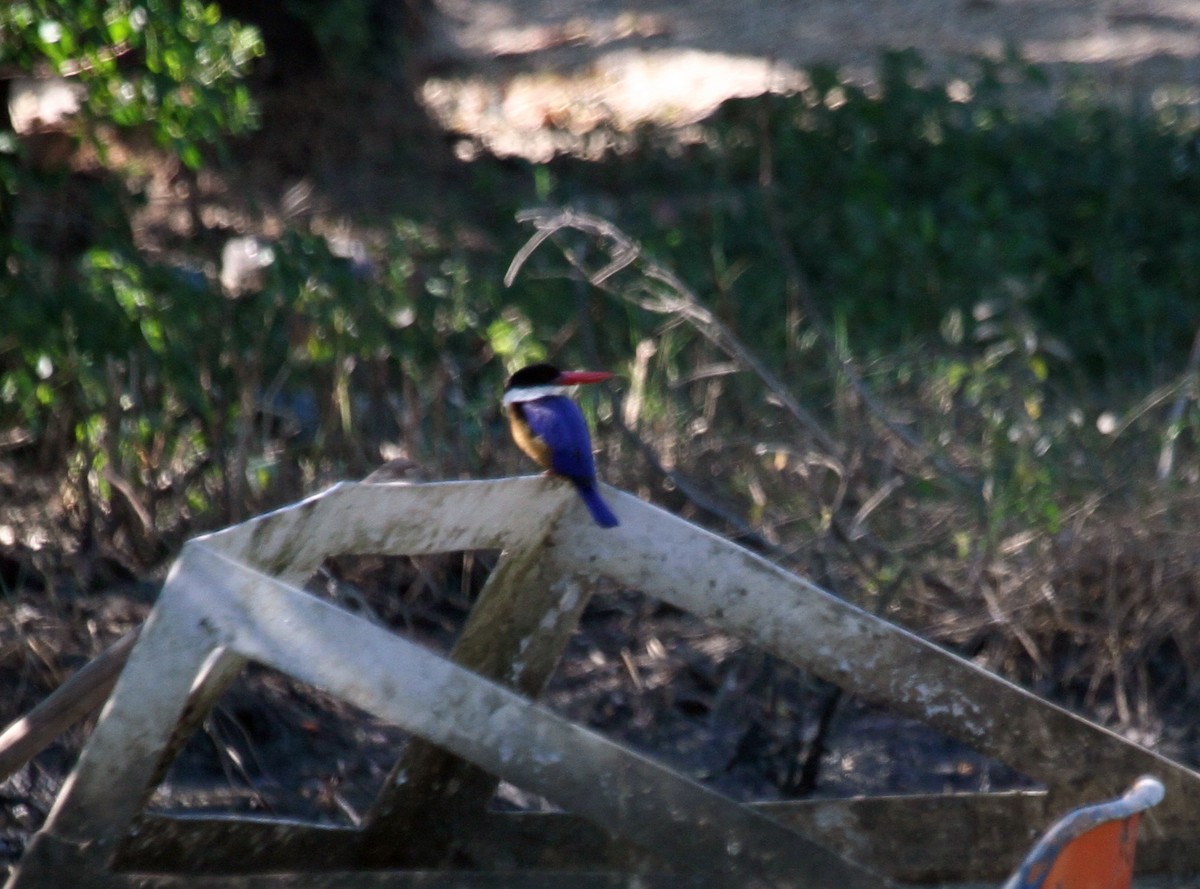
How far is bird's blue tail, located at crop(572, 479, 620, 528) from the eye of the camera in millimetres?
3016

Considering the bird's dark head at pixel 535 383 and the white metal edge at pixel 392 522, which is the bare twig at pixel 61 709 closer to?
the white metal edge at pixel 392 522

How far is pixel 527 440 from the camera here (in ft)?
11.7

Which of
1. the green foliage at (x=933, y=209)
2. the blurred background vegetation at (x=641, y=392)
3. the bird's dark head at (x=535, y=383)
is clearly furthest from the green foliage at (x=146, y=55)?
the green foliage at (x=933, y=209)

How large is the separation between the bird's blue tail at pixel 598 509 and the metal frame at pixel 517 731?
25 millimetres

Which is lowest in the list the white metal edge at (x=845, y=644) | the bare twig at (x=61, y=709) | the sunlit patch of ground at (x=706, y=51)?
the sunlit patch of ground at (x=706, y=51)

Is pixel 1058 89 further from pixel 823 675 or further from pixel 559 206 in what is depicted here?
pixel 823 675

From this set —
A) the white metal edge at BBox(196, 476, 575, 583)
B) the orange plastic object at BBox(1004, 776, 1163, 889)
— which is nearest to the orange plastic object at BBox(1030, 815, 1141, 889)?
the orange plastic object at BBox(1004, 776, 1163, 889)

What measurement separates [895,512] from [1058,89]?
19.1ft

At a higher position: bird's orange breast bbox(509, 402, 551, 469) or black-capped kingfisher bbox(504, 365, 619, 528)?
black-capped kingfisher bbox(504, 365, 619, 528)

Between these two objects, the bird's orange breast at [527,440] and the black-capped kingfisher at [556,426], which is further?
the bird's orange breast at [527,440]

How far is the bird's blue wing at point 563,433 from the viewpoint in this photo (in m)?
3.14

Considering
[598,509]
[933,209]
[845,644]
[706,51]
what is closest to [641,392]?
[598,509]

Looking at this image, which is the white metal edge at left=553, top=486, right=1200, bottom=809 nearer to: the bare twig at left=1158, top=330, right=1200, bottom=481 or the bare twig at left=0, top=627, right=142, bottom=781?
the bare twig at left=0, top=627, right=142, bottom=781

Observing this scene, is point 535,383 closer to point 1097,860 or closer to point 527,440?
point 527,440
